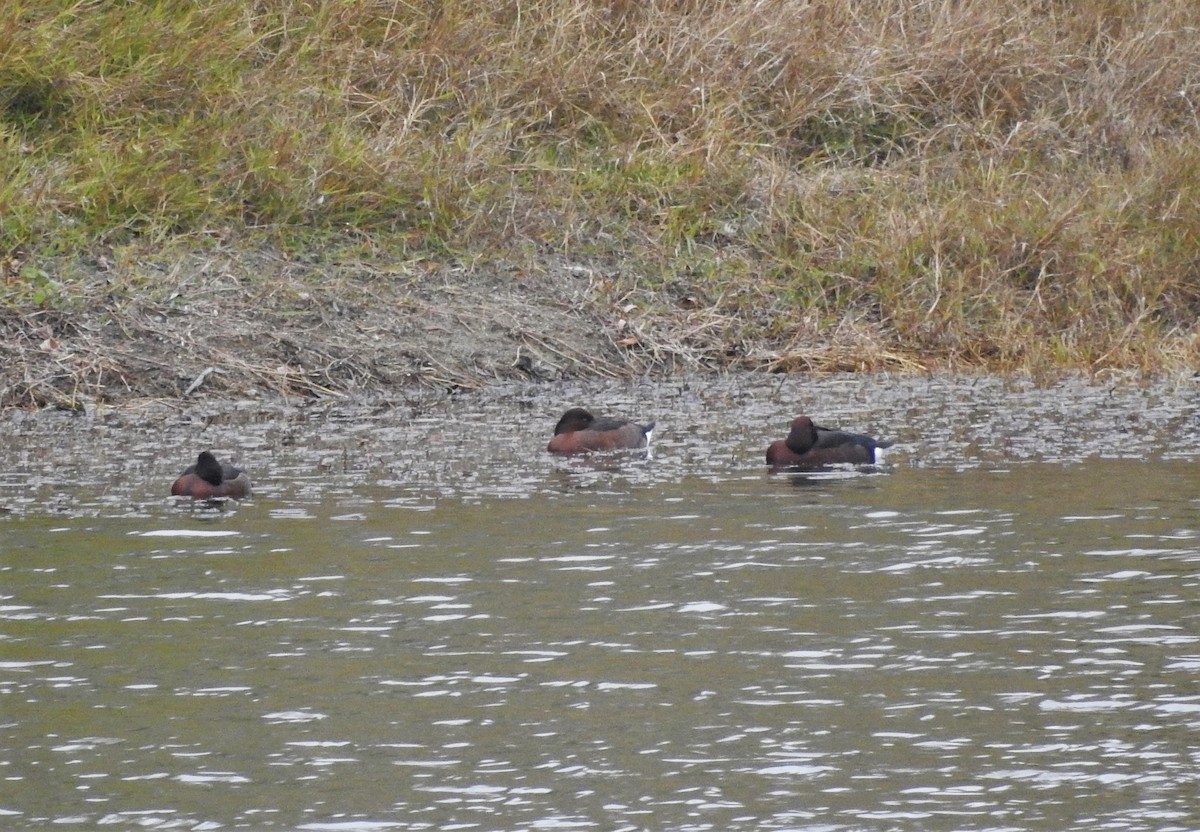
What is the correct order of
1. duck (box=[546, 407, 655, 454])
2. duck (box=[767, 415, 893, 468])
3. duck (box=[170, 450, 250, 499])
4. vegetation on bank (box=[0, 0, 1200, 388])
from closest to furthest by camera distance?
Result: duck (box=[170, 450, 250, 499]), duck (box=[767, 415, 893, 468]), duck (box=[546, 407, 655, 454]), vegetation on bank (box=[0, 0, 1200, 388])

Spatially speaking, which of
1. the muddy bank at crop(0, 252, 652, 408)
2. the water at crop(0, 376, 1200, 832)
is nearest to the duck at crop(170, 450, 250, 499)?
the water at crop(0, 376, 1200, 832)

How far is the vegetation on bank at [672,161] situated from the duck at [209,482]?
4979 millimetres

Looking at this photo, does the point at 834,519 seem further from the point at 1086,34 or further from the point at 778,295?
the point at 1086,34

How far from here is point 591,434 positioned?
13086mm

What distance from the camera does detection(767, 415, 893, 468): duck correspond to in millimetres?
12469

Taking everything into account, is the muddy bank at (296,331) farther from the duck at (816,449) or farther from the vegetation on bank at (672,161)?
the duck at (816,449)

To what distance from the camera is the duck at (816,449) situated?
1247 centimetres

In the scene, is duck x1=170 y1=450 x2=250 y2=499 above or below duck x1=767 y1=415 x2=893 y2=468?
above

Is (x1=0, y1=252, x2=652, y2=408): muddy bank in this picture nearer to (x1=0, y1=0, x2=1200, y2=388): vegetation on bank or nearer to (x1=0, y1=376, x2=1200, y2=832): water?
(x1=0, y1=0, x2=1200, y2=388): vegetation on bank

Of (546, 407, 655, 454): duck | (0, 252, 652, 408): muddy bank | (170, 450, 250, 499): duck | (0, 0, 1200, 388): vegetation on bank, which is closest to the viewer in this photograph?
(170, 450, 250, 499): duck

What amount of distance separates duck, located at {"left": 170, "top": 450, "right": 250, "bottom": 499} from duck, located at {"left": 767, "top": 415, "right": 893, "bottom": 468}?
3151 millimetres

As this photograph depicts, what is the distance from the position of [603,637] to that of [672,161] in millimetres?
11803

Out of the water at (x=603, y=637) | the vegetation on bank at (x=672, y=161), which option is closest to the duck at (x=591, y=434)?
the water at (x=603, y=637)

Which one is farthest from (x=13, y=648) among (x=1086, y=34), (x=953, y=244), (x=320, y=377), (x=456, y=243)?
(x=1086, y=34)
